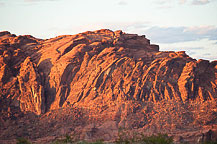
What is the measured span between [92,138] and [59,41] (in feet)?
71.6

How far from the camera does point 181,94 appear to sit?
63625 mm

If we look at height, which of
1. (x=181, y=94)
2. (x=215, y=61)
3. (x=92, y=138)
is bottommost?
(x=92, y=138)

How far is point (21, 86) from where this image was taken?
65500mm

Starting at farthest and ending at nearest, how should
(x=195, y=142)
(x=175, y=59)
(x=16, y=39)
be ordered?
(x=16, y=39), (x=175, y=59), (x=195, y=142)

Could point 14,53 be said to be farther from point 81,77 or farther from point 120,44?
point 120,44

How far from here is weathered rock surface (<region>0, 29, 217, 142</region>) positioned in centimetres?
6050

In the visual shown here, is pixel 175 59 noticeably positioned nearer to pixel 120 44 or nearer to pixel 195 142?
pixel 120 44

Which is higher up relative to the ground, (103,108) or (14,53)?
(14,53)

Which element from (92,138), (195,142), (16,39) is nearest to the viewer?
(195,142)

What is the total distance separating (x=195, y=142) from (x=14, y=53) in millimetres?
32237

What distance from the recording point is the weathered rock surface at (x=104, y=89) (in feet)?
198

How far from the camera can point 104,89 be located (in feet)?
213

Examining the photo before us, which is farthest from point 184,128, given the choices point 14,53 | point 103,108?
point 14,53

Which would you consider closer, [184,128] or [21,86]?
[184,128]
